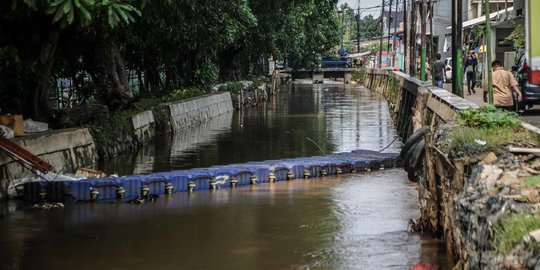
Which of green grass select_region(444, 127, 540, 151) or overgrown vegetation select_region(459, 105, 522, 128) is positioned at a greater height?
overgrown vegetation select_region(459, 105, 522, 128)

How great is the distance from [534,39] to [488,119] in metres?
5.67

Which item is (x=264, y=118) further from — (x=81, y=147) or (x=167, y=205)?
(x=167, y=205)

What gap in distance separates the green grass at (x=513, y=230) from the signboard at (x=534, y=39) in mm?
1016

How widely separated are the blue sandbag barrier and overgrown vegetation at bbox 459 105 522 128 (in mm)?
6110

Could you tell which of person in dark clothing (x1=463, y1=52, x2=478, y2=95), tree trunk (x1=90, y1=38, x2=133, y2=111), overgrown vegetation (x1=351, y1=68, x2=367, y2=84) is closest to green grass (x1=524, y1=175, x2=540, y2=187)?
tree trunk (x1=90, y1=38, x2=133, y2=111)

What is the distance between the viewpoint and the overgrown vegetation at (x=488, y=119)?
12.0 metres

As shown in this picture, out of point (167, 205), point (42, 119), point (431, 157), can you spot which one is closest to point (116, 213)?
point (167, 205)

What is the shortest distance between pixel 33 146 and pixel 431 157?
326 inches

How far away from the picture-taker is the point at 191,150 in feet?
82.7

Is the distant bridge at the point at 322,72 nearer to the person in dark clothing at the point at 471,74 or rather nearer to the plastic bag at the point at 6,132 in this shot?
the person in dark clothing at the point at 471,74

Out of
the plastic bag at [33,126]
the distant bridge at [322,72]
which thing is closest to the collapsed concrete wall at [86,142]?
the plastic bag at [33,126]

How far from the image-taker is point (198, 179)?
676 inches

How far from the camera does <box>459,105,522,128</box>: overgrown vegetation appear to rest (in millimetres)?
11953

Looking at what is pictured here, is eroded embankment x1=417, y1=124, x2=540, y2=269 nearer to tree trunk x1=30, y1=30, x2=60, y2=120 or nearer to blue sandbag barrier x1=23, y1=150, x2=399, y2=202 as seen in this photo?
blue sandbag barrier x1=23, y1=150, x2=399, y2=202
